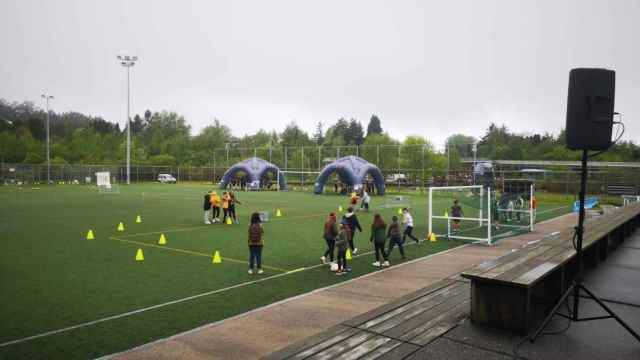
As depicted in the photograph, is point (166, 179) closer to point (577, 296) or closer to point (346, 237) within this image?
point (346, 237)

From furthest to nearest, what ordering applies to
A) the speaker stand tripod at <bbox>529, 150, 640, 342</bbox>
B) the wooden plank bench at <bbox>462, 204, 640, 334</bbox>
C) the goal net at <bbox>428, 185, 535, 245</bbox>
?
the goal net at <bbox>428, 185, 535, 245</bbox> → the wooden plank bench at <bbox>462, 204, 640, 334</bbox> → the speaker stand tripod at <bbox>529, 150, 640, 342</bbox>

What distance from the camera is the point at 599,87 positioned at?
4945 mm

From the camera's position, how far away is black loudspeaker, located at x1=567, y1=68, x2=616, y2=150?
16.2 feet

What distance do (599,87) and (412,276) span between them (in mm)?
6955

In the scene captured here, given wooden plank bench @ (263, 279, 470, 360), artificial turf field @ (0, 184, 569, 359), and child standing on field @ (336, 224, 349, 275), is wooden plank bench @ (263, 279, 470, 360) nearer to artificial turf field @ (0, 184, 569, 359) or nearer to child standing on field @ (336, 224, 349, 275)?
artificial turf field @ (0, 184, 569, 359)

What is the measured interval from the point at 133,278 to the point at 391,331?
24.4 ft

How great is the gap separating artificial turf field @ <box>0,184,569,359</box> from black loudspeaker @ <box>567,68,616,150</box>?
6.07 meters

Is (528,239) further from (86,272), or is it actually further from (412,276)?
(86,272)

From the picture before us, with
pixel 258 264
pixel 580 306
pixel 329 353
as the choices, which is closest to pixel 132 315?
pixel 258 264

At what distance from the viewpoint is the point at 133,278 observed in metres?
10.6

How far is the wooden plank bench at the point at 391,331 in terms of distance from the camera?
4609 millimetres

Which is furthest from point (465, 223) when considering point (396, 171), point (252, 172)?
point (396, 171)

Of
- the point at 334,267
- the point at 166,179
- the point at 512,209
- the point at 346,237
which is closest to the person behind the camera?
the point at 346,237

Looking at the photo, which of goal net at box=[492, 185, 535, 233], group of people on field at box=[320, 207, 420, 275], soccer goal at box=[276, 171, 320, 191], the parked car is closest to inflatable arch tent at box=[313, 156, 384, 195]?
soccer goal at box=[276, 171, 320, 191]
